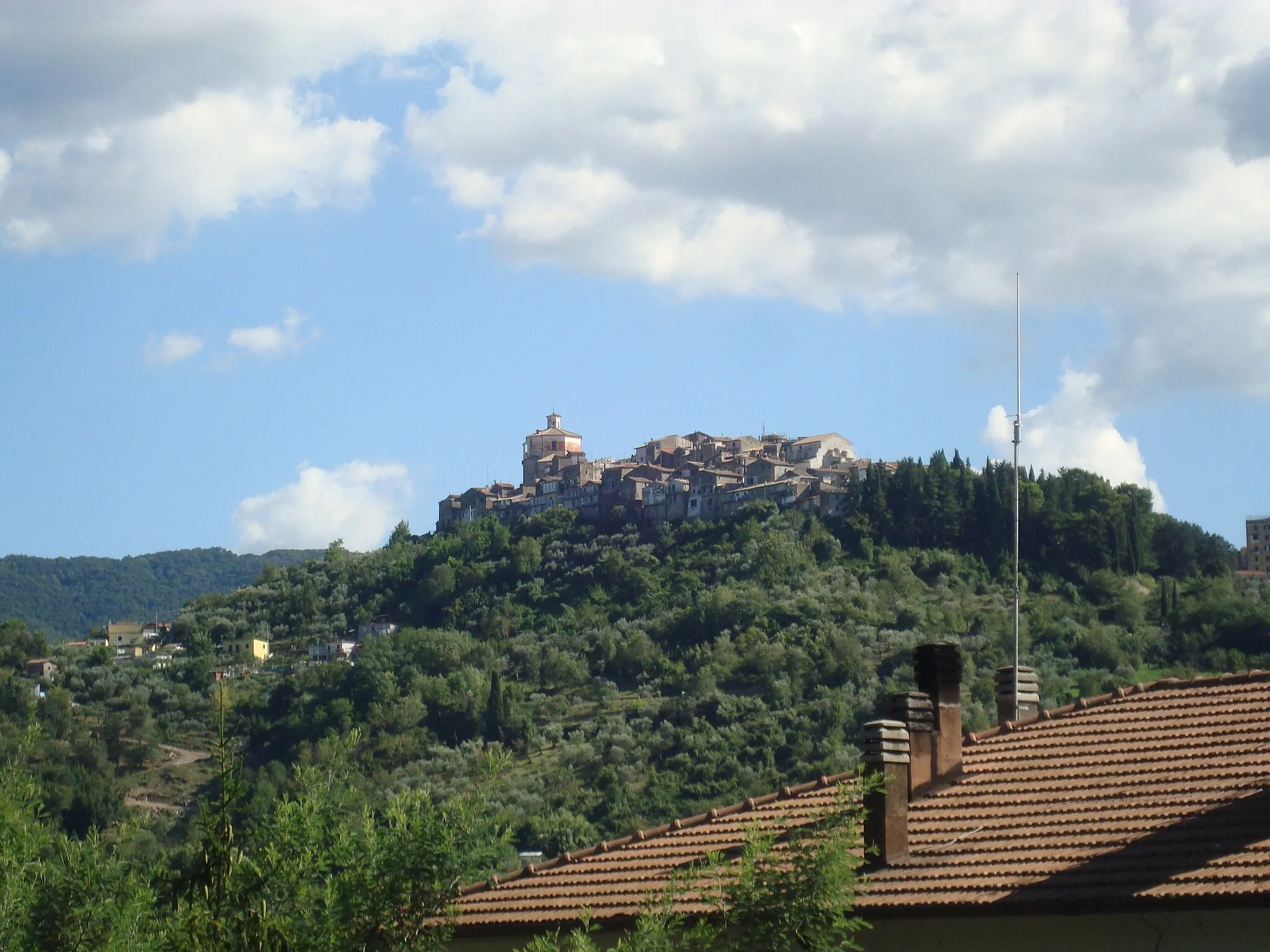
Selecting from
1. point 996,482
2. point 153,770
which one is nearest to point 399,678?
point 153,770

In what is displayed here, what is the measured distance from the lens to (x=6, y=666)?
11219 centimetres

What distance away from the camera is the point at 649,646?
10300cm

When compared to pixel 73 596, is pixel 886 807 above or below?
below

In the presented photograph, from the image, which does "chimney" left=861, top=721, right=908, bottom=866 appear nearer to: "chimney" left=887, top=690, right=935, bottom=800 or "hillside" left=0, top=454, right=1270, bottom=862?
"chimney" left=887, top=690, right=935, bottom=800

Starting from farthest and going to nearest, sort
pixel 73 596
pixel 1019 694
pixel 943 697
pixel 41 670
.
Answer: pixel 73 596 < pixel 41 670 < pixel 1019 694 < pixel 943 697

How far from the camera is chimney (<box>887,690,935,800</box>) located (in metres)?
10.9

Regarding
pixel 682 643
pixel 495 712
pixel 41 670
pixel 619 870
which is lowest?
pixel 619 870

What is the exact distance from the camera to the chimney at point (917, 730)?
10.9 meters

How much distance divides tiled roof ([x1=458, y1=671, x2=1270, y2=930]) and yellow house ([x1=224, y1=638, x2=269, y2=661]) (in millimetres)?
112227

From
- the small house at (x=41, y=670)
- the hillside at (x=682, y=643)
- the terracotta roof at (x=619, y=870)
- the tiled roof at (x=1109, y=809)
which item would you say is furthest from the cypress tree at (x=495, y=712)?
the tiled roof at (x=1109, y=809)

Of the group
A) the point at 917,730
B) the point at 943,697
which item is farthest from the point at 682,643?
the point at 917,730

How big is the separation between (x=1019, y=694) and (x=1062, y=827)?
3.79 meters

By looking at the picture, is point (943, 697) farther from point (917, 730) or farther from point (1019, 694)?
point (1019, 694)

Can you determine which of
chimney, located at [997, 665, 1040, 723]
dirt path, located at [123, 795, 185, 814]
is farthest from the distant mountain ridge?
chimney, located at [997, 665, 1040, 723]
